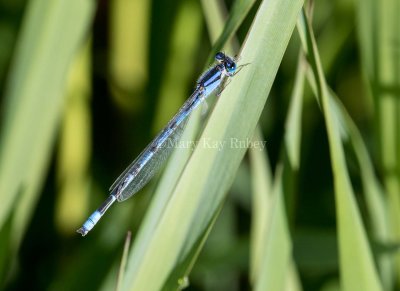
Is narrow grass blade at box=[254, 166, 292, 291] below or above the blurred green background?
below

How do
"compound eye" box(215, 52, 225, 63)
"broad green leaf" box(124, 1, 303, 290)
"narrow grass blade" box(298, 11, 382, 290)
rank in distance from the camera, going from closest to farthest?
1. "broad green leaf" box(124, 1, 303, 290)
2. "narrow grass blade" box(298, 11, 382, 290)
3. "compound eye" box(215, 52, 225, 63)

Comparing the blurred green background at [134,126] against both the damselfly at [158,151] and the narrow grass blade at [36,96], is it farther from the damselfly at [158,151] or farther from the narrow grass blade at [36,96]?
the damselfly at [158,151]

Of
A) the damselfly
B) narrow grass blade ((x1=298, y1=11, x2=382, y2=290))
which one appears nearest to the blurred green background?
the damselfly

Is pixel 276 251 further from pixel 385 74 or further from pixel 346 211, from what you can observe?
pixel 385 74

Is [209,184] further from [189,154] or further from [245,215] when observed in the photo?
[245,215]

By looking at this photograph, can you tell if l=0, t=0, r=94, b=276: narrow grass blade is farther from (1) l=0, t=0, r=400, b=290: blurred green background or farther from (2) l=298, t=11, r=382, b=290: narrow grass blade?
(2) l=298, t=11, r=382, b=290: narrow grass blade

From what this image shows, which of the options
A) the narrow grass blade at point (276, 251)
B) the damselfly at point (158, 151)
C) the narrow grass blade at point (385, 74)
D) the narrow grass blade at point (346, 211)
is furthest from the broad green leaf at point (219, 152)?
the narrow grass blade at point (385, 74)
